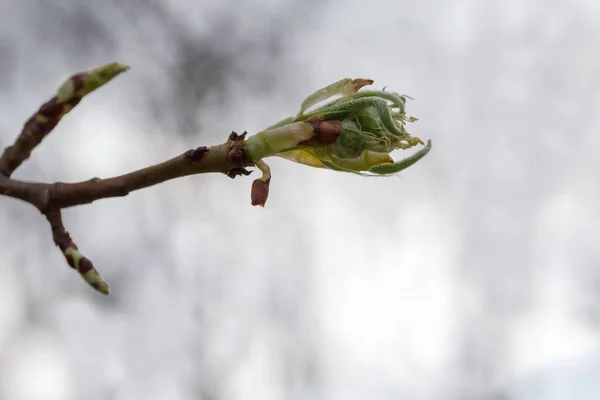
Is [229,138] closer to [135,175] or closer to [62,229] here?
[135,175]

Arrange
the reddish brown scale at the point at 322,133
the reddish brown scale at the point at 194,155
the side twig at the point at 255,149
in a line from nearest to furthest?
the side twig at the point at 255,149 < the reddish brown scale at the point at 194,155 < the reddish brown scale at the point at 322,133

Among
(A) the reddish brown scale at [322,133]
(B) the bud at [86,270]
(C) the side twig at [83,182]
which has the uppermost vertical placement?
(A) the reddish brown scale at [322,133]

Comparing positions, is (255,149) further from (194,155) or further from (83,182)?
(83,182)

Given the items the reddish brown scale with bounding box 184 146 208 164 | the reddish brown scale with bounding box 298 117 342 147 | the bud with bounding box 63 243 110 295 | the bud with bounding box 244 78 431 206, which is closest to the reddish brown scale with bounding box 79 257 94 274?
the bud with bounding box 63 243 110 295

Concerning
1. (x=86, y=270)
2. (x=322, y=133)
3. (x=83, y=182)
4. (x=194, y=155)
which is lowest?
(x=86, y=270)

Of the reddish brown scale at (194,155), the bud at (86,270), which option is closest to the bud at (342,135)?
the reddish brown scale at (194,155)

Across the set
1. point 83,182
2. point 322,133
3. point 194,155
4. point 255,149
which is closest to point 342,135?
point 322,133

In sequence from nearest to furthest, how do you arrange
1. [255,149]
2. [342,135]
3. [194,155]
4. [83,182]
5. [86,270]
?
[86,270] < [83,182] < [194,155] < [255,149] < [342,135]

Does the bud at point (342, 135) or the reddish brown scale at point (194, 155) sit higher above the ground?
the bud at point (342, 135)

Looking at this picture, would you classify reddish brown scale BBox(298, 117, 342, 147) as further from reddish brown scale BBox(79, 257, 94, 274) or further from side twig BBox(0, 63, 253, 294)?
reddish brown scale BBox(79, 257, 94, 274)

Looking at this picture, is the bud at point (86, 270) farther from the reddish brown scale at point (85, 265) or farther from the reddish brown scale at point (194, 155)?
the reddish brown scale at point (194, 155)

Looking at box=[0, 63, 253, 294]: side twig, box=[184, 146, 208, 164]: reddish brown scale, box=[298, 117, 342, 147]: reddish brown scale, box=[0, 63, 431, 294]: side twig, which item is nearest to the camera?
box=[0, 63, 253, 294]: side twig
